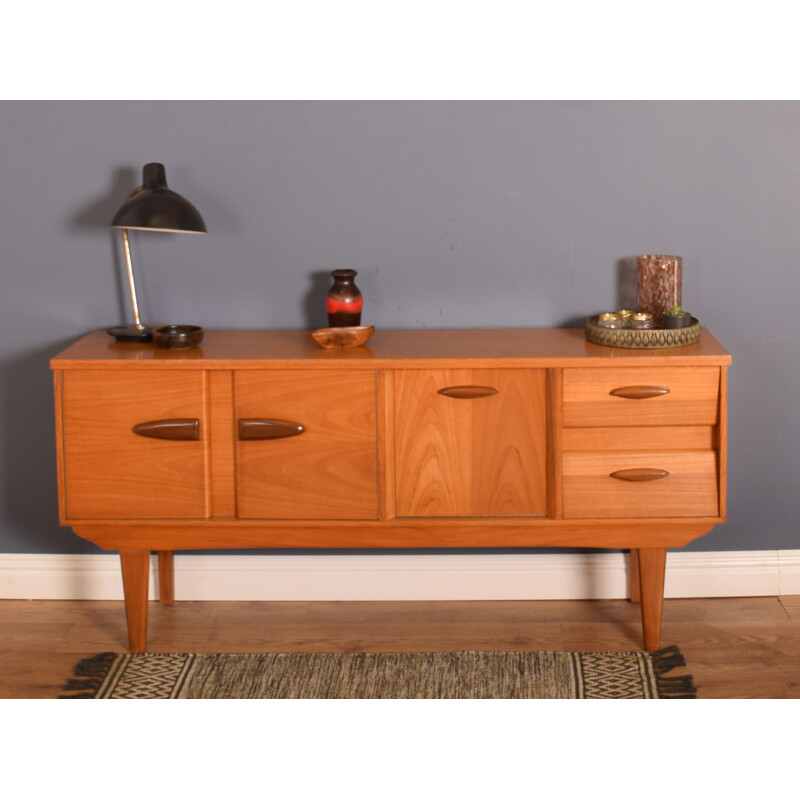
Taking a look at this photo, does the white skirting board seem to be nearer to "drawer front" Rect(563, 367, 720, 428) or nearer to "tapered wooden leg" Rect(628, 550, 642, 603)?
"tapered wooden leg" Rect(628, 550, 642, 603)

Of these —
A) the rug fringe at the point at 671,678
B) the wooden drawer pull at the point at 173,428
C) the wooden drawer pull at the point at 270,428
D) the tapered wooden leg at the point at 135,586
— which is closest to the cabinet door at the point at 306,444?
the wooden drawer pull at the point at 270,428

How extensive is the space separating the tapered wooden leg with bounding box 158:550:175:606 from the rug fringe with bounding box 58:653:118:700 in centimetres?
32

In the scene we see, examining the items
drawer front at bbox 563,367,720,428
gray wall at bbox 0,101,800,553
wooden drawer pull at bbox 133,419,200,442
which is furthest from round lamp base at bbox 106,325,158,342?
drawer front at bbox 563,367,720,428

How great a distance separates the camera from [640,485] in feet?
9.45

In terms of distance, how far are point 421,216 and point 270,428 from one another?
0.78 meters

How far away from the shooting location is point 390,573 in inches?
133

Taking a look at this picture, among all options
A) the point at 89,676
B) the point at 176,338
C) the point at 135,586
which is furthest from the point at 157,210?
the point at 89,676

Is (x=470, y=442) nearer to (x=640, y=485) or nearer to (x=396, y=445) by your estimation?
(x=396, y=445)

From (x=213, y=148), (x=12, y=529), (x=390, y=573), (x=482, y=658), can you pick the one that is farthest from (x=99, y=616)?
(x=213, y=148)

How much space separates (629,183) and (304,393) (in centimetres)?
111

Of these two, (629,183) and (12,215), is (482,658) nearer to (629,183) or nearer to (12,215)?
(629,183)

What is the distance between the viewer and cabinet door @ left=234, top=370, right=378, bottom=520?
2863 millimetres

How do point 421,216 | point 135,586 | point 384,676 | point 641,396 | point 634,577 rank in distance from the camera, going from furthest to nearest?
point 634,577 < point 421,216 < point 135,586 < point 384,676 < point 641,396

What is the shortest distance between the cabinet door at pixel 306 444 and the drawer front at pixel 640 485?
537 millimetres
